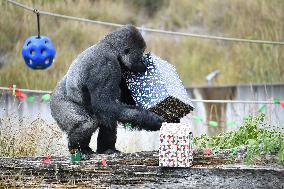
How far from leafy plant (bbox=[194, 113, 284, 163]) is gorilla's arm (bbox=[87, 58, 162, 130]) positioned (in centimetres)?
48

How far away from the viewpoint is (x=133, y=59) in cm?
445

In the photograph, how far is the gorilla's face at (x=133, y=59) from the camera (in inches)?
175

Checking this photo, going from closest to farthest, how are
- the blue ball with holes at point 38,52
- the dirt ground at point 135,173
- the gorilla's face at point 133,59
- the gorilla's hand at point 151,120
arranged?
the dirt ground at point 135,173
the gorilla's hand at point 151,120
the gorilla's face at point 133,59
the blue ball with holes at point 38,52

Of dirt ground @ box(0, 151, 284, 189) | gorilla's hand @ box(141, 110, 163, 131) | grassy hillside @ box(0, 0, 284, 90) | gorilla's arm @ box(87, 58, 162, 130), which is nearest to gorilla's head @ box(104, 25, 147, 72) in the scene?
gorilla's arm @ box(87, 58, 162, 130)

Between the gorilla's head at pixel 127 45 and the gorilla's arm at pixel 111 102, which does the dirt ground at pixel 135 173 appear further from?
the gorilla's head at pixel 127 45

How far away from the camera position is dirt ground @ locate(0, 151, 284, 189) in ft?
12.6

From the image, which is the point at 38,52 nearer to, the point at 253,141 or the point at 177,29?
the point at 253,141

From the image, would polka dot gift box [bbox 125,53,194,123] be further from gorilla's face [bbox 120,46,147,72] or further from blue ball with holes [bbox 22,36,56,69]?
blue ball with holes [bbox 22,36,56,69]

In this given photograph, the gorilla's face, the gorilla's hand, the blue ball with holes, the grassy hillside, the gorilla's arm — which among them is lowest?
the gorilla's hand

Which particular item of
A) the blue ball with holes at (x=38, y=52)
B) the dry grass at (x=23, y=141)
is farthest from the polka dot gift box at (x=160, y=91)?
the blue ball with holes at (x=38, y=52)

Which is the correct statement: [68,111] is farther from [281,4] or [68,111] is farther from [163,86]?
[281,4]

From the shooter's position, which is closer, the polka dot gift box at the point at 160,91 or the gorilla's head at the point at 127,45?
the polka dot gift box at the point at 160,91

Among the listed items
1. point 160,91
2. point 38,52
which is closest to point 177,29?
point 38,52

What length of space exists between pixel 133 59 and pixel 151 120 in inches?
18.1
